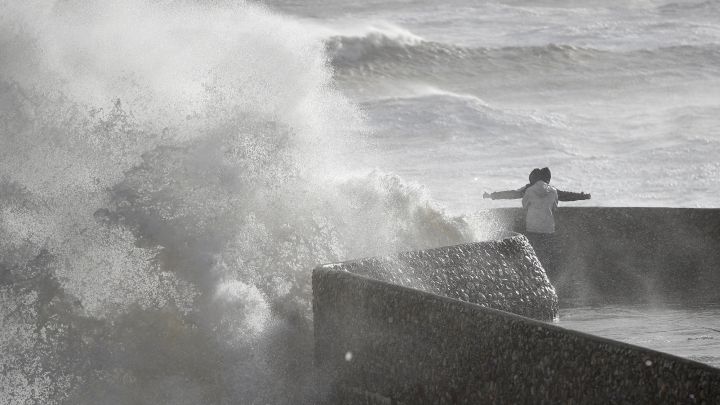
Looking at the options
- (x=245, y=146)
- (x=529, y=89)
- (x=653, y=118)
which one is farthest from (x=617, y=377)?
(x=529, y=89)

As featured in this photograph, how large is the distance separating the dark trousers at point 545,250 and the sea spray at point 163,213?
30.6 inches

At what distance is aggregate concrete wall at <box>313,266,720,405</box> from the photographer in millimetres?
5648

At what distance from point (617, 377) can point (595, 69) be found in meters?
38.4

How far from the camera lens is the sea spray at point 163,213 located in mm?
8445

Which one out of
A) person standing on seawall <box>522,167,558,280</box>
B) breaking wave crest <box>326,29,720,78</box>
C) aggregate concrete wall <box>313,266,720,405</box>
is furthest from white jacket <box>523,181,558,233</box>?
breaking wave crest <box>326,29,720,78</box>

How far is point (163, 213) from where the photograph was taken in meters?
9.48

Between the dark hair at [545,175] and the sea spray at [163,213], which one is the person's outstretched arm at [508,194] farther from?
the sea spray at [163,213]

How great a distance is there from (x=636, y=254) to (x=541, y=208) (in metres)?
1.05

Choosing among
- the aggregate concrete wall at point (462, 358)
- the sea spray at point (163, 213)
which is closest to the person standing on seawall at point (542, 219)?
the sea spray at point (163, 213)

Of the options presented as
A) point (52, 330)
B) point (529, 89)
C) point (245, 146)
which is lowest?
point (529, 89)

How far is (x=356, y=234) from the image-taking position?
10.3 meters

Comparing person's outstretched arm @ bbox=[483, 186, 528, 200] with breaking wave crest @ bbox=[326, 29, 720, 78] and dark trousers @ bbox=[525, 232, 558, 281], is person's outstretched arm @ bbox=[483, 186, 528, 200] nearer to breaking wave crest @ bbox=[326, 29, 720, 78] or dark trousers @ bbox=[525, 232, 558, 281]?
dark trousers @ bbox=[525, 232, 558, 281]

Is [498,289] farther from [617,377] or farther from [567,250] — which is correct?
[617,377]

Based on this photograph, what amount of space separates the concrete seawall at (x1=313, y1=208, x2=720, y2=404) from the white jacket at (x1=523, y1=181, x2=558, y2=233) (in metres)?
0.36
